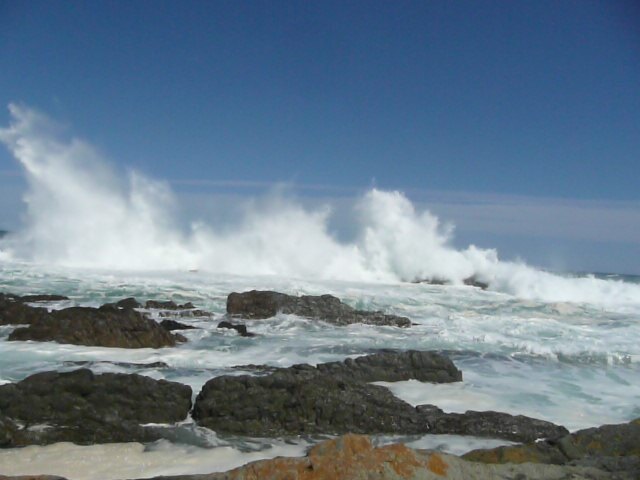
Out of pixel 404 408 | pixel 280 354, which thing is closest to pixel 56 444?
pixel 404 408

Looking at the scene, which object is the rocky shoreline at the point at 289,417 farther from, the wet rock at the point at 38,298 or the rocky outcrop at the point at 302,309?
the wet rock at the point at 38,298

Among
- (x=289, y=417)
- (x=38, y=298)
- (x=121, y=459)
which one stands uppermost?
(x=38, y=298)

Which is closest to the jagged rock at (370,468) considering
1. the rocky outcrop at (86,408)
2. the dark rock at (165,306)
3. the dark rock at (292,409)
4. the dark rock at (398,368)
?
the rocky outcrop at (86,408)

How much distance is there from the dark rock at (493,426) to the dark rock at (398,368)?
1.97m

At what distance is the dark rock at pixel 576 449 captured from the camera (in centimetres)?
339

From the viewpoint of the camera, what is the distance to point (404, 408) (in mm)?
5867

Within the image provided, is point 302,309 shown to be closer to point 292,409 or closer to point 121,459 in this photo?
point 292,409

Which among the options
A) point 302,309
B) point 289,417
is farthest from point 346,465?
point 302,309

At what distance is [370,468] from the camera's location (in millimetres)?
2492

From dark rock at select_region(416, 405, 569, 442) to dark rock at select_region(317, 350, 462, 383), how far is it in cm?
197

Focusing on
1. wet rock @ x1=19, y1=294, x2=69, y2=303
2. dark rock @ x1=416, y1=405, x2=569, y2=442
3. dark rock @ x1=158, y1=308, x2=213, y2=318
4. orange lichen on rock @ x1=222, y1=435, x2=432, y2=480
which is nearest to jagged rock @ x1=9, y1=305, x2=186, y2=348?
dark rock @ x1=158, y1=308, x2=213, y2=318

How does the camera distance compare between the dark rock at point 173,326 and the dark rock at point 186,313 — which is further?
the dark rock at point 186,313

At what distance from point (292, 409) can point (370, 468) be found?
10.4ft

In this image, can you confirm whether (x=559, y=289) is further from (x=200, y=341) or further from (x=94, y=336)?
(x=94, y=336)
